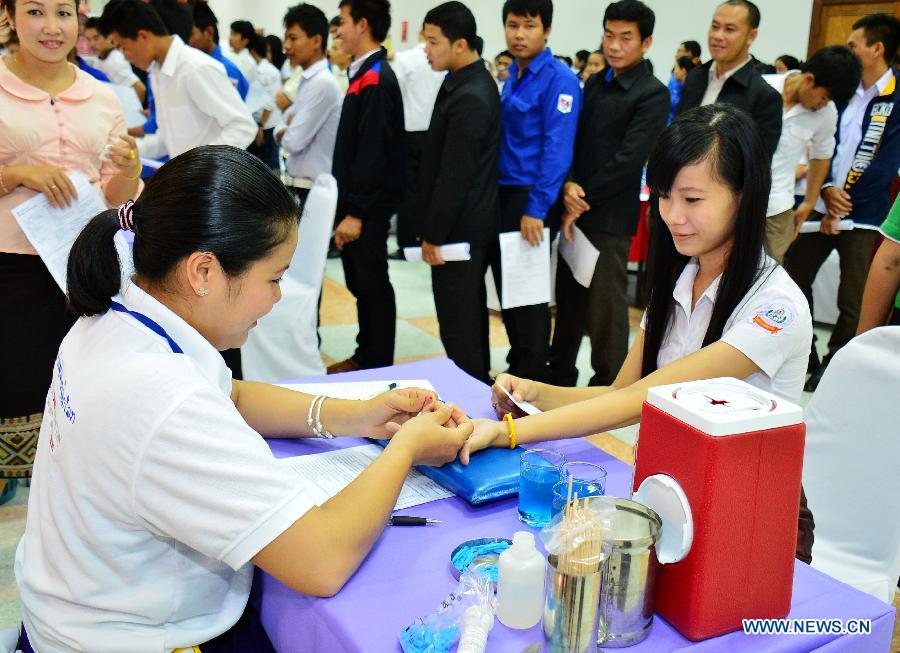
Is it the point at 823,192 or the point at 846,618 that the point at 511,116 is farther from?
the point at 846,618

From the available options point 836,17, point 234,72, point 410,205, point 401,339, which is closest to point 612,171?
point 410,205

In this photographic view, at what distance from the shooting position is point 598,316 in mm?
3293

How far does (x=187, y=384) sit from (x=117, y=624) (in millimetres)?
325

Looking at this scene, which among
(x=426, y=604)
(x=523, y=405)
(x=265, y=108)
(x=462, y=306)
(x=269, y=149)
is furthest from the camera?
(x=269, y=149)

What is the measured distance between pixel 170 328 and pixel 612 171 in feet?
7.90

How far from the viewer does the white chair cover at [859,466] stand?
1377 mm

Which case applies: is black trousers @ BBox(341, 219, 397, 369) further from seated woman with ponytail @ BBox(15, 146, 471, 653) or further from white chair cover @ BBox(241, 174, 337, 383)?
seated woman with ponytail @ BBox(15, 146, 471, 653)

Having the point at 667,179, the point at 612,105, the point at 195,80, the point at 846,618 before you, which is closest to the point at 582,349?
the point at 612,105

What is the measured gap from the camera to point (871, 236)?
3652 millimetres

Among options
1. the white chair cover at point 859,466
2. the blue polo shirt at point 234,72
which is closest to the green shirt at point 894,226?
the white chair cover at point 859,466

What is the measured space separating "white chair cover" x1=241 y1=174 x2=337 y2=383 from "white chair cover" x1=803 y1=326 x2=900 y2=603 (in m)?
1.85

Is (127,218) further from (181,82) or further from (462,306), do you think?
(181,82)

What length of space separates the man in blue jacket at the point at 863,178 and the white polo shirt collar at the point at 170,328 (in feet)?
10.5

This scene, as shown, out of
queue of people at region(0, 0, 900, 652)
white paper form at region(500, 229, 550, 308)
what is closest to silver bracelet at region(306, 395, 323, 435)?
queue of people at region(0, 0, 900, 652)
